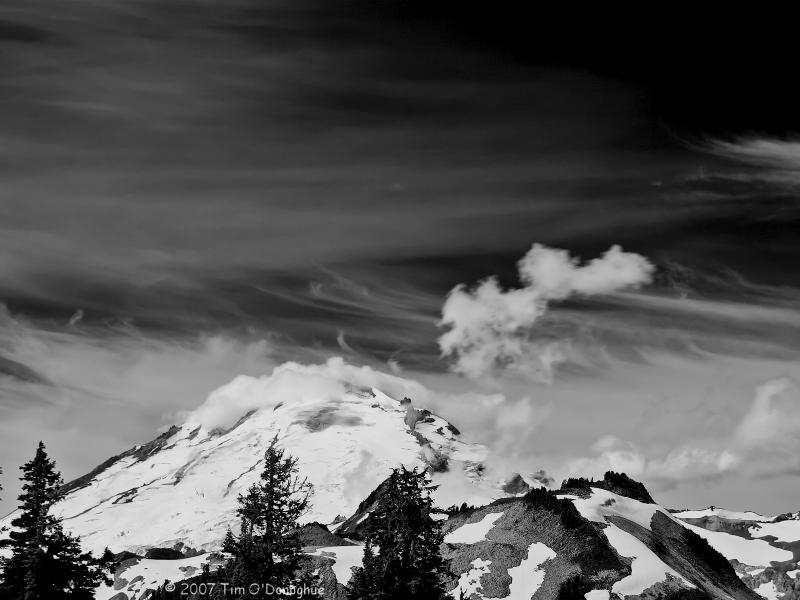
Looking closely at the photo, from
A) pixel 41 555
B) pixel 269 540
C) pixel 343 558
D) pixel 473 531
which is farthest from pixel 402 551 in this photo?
pixel 473 531

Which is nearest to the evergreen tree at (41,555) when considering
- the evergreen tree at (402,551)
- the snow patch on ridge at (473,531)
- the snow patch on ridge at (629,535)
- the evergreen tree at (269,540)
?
the evergreen tree at (269,540)

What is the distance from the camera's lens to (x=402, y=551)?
149ft

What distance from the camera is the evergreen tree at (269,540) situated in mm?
42781

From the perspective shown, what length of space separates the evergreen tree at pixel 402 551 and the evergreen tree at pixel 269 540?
456 centimetres

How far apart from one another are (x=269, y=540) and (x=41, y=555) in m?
12.5

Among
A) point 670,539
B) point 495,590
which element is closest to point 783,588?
point 670,539

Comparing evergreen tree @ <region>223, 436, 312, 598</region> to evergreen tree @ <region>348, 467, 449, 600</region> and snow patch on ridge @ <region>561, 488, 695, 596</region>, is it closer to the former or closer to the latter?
evergreen tree @ <region>348, 467, 449, 600</region>

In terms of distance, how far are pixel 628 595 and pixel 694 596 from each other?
8.13 meters

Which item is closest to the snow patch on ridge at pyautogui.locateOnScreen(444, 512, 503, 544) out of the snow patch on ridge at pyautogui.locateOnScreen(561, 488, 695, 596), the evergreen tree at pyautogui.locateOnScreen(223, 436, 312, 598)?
the snow patch on ridge at pyautogui.locateOnScreen(561, 488, 695, 596)

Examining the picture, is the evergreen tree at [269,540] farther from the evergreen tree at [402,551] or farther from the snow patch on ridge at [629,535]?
the snow patch on ridge at [629,535]

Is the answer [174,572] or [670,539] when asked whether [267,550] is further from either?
[174,572]

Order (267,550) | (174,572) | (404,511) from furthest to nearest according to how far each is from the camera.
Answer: (174,572)
(404,511)
(267,550)

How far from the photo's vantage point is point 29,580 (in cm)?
4353

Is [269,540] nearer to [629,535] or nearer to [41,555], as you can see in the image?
[41,555]
